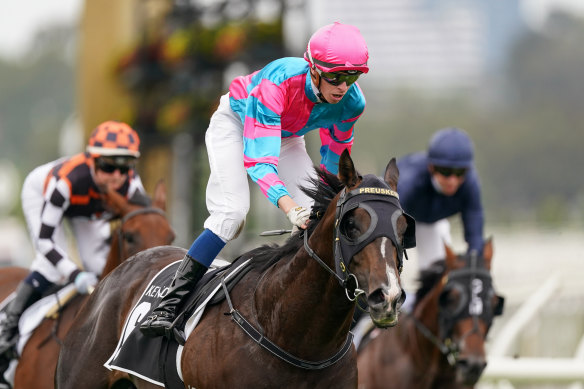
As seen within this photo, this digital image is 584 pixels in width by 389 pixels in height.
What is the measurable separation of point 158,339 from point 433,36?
108979mm

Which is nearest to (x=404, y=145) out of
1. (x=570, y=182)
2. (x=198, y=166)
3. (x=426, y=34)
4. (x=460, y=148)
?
(x=570, y=182)

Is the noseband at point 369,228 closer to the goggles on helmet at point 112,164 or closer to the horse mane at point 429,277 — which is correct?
the goggles on helmet at point 112,164

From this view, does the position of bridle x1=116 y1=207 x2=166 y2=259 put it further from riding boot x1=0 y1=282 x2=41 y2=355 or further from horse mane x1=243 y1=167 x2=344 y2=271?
horse mane x1=243 y1=167 x2=344 y2=271

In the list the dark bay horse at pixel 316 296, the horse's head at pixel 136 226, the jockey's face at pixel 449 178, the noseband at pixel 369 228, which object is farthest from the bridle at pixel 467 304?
the noseband at pixel 369 228

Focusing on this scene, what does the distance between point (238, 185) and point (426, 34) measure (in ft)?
359

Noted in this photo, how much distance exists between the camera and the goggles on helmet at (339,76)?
15.2 ft

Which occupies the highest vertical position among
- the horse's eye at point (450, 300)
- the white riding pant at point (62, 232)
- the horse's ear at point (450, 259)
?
the white riding pant at point (62, 232)

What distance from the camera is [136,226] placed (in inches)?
264

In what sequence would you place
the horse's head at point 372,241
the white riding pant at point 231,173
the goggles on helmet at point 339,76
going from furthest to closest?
the white riding pant at point 231,173, the goggles on helmet at point 339,76, the horse's head at point 372,241

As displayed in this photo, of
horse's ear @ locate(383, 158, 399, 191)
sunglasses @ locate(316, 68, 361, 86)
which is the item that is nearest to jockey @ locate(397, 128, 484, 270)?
sunglasses @ locate(316, 68, 361, 86)

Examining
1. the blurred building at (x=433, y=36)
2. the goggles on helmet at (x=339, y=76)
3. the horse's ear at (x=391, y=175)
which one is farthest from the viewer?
the blurred building at (x=433, y=36)

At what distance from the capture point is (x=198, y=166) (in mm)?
12836

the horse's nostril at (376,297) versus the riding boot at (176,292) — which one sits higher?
the horse's nostril at (376,297)

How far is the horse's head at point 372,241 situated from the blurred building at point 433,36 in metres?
82.7
